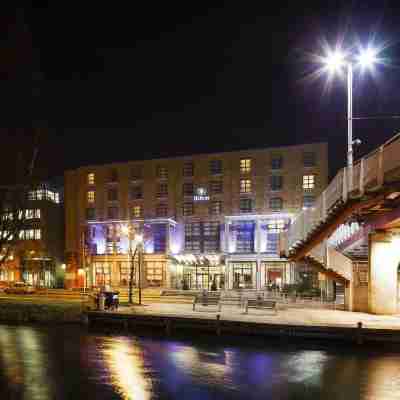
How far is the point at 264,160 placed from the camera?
158ft

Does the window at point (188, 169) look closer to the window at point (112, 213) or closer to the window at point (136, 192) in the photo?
the window at point (136, 192)

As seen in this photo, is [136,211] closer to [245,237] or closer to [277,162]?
[245,237]

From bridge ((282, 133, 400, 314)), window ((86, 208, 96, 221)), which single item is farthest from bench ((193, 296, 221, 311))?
window ((86, 208, 96, 221))

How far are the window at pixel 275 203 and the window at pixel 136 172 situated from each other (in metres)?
17.4

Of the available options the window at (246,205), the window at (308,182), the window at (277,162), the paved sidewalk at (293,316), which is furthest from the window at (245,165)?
the paved sidewalk at (293,316)

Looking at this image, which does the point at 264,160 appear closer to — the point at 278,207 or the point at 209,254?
the point at 278,207

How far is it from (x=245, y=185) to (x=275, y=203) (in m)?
4.26

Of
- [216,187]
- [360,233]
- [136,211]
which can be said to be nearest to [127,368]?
[360,233]

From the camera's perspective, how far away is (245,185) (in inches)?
1924

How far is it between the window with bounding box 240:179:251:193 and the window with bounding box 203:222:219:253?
17.0 feet

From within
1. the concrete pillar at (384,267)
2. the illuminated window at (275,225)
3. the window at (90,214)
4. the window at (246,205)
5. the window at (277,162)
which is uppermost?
the window at (277,162)

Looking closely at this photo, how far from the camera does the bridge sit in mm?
16031

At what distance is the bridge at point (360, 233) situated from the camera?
52.6 feet

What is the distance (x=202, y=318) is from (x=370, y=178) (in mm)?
11392
